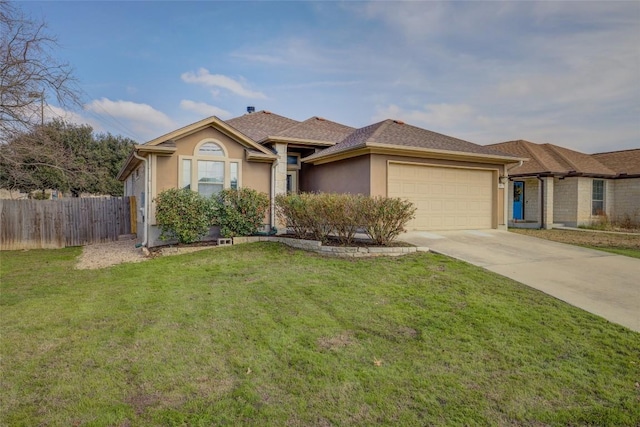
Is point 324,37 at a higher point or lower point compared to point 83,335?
higher

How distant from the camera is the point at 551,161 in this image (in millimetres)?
18203

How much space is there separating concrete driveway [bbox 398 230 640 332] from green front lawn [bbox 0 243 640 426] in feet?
1.90

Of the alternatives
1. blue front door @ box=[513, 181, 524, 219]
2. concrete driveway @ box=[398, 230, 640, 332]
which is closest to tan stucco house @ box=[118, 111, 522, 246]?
concrete driveway @ box=[398, 230, 640, 332]

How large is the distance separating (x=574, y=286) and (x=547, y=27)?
9.54 metres

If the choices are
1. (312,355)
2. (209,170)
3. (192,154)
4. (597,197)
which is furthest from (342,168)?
(597,197)

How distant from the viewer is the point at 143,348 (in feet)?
12.6

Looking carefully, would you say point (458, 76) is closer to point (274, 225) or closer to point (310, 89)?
point (310, 89)

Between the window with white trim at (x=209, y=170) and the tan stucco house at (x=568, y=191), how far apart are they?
1394 centimetres

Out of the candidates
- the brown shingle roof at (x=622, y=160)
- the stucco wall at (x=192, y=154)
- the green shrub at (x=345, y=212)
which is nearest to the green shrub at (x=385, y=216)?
the green shrub at (x=345, y=212)

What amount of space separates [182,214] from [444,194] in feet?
29.4

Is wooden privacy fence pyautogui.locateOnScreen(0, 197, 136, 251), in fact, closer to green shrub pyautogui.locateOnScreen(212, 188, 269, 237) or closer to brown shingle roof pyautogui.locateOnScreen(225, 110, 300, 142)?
brown shingle roof pyautogui.locateOnScreen(225, 110, 300, 142)

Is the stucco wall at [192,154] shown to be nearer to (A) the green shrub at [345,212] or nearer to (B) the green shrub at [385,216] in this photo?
(A) the green shrub at [345,212]

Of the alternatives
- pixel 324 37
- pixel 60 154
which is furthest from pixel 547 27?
pixel 60 154

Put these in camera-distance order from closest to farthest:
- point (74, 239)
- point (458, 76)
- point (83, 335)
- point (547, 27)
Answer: point (83, 335), point (547, 27), point (74, 239), point (458, 76)
